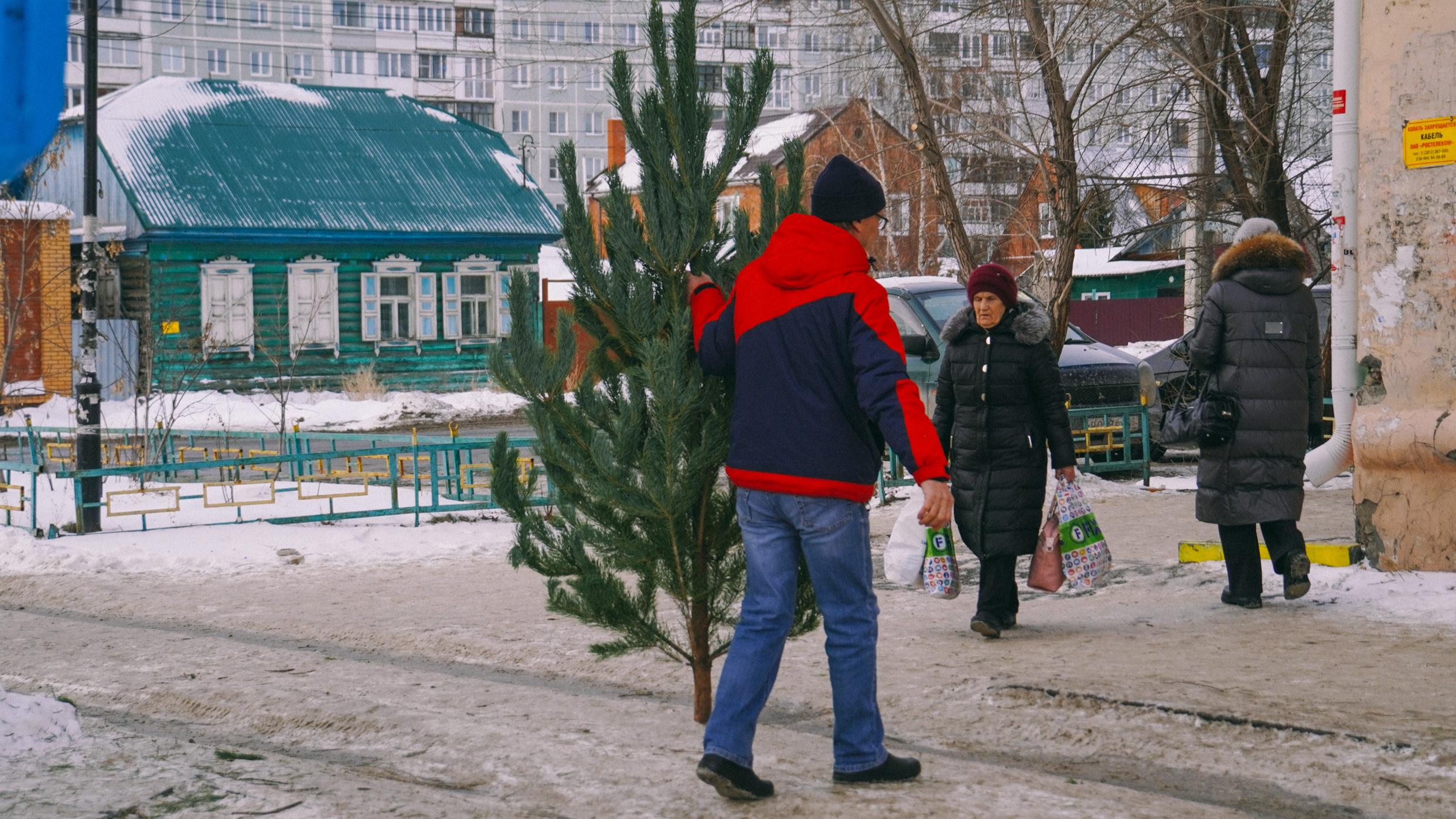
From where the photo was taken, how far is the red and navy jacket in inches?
160

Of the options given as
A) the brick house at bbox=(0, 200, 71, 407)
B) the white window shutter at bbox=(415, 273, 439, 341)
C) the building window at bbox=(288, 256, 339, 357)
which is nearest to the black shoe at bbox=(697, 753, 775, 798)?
→ the brick house at bbox=(0, 200, 71, 407)

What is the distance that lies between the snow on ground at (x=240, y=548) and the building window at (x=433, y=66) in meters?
69.0

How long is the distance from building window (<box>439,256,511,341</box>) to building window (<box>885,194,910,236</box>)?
801 cm

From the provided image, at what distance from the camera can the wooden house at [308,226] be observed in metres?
26.7

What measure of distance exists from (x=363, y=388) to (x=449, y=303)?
4294mm

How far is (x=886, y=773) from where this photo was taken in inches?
169

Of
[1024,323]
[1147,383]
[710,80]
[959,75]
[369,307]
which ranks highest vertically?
[959,75]

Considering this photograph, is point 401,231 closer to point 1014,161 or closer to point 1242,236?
point 1014,161

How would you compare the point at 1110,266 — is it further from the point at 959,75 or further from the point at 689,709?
the point at 689,709

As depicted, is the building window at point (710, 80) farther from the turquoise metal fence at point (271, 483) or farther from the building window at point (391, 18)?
the building window at point (391, 18)

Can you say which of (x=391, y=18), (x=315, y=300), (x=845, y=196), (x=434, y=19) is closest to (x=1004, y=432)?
(x=845, y=196)

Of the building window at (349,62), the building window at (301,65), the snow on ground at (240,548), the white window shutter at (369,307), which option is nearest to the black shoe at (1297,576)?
the snow on ground at (240,548)

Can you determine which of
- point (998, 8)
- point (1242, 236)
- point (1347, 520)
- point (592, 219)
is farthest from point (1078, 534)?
point (998, 8)

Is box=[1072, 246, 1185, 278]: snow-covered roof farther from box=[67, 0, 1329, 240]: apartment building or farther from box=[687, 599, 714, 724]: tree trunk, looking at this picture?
box=[687, 599, 714, 724]: tree trunk
